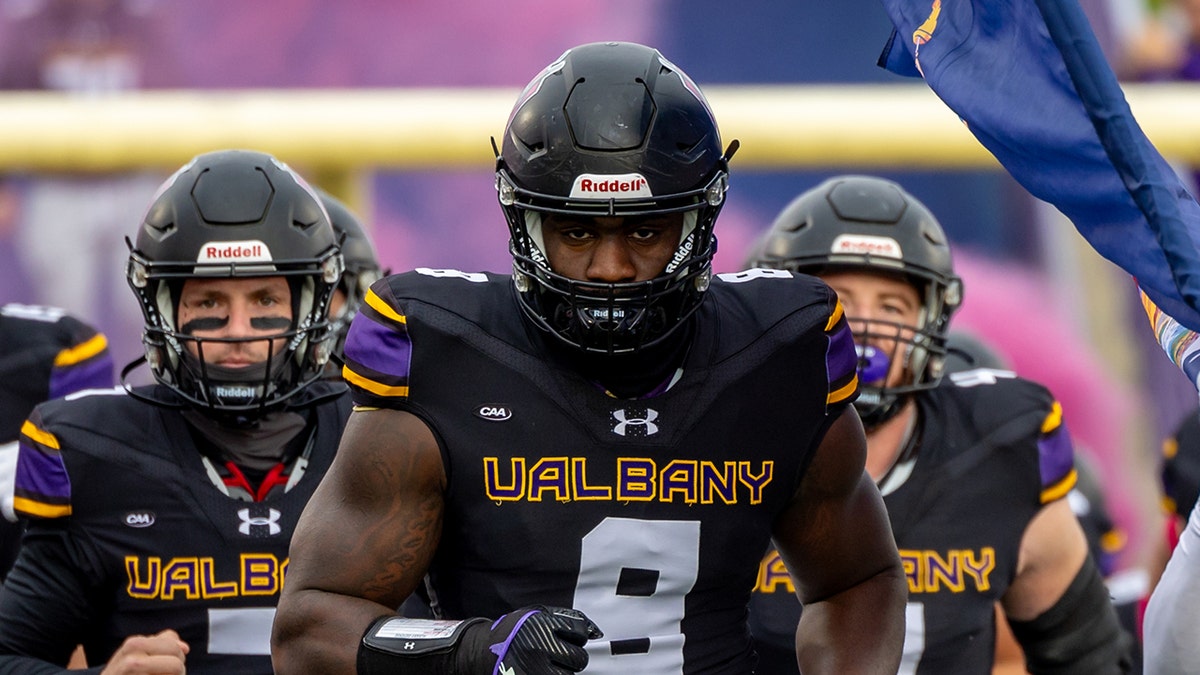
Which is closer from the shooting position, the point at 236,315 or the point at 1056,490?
the point at 236,315

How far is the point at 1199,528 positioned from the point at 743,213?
19.6ft

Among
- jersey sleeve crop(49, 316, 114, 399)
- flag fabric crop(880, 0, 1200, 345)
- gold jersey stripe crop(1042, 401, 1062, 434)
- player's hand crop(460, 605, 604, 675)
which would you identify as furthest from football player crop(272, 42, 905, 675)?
jersey sleeve crop(49, 316, 114, 399)

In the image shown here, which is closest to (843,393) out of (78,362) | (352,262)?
(352,262)

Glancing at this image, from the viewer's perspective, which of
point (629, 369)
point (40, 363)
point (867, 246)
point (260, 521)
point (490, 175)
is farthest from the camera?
point (490, 175)

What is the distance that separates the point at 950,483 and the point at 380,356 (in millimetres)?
1427

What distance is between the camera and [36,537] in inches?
125

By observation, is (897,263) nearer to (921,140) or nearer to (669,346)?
(669,346)

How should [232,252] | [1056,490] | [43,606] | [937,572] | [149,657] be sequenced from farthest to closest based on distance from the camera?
[1056,490], [937,572], [232,252], [43,606], [149,657]

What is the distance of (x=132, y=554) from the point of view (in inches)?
124

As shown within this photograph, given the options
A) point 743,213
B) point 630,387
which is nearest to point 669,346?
point 630,387

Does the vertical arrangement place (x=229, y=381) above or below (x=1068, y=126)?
below

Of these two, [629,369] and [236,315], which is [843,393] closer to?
[629,369]

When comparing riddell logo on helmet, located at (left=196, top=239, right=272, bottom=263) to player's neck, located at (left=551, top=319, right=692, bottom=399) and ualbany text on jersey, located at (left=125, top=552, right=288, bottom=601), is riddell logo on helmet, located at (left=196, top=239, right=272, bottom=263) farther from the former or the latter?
player's neck, located at (left=551, top=319, right=692, bottom=399)

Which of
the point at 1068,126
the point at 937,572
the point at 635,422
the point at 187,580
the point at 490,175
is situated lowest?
the point at 490,175
